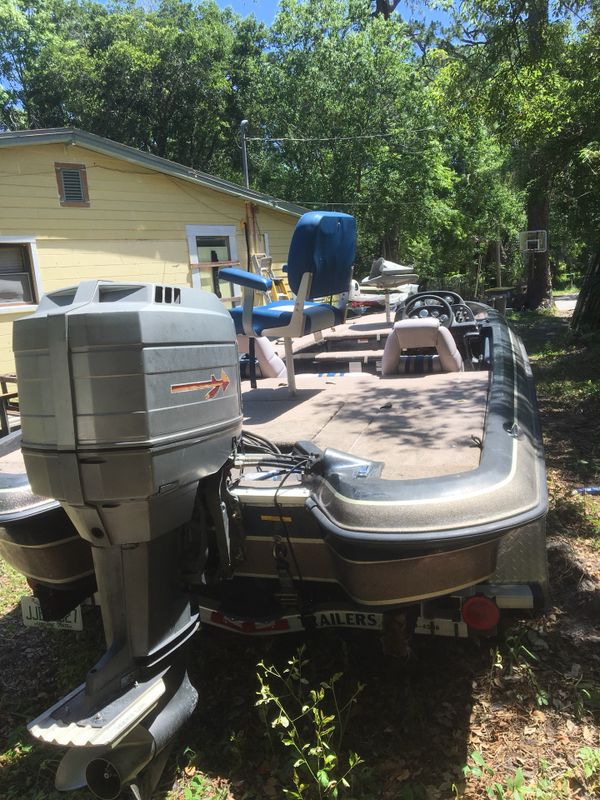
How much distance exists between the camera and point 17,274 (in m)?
8.55

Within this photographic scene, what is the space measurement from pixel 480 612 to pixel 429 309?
365cm

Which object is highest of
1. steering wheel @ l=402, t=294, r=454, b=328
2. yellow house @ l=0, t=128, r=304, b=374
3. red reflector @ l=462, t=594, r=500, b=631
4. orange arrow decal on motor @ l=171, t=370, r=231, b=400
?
yellow house @ l=0, t=128, r=304, b=374

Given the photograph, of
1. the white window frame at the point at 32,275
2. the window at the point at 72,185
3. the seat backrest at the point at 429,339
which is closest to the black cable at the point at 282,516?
the seat backrest at the point at 429,339

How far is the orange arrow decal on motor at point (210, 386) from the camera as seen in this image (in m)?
1.79

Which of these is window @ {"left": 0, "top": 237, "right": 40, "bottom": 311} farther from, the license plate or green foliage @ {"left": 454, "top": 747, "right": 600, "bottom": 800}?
green foliage @ {"left": 454, "top": 747, "right": 600, "bottom": 800}

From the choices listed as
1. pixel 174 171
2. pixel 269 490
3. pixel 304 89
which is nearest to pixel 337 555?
pixel 269 490

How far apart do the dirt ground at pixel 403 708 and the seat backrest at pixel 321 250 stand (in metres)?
1.78

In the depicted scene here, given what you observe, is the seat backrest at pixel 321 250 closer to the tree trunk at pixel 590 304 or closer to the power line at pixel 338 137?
the tree trunk at pixel 590 304

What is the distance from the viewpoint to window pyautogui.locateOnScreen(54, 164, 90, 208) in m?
8.96

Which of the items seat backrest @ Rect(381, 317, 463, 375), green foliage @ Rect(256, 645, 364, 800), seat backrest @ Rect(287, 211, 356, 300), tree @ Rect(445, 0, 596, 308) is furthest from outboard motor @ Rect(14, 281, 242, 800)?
tree @ Rect(445, 0, 596, 308)

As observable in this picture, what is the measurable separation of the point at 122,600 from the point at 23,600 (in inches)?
42.5

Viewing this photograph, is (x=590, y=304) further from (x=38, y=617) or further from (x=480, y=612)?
(x=38, y=617)

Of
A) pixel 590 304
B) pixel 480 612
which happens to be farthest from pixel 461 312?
pixel 590 304

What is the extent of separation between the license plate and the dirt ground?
24cm
